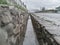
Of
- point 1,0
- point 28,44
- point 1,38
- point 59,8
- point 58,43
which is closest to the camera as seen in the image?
point 58,43

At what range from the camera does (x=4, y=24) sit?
329 centimetres

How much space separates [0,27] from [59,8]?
68.1 meters

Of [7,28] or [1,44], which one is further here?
[7,28]

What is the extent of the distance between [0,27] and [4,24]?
0.56 feet

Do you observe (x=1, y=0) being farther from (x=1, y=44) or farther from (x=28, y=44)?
(x=28, y=44)

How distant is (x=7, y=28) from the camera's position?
3.40 metres

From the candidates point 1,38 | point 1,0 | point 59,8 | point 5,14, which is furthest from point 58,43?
point 59,8

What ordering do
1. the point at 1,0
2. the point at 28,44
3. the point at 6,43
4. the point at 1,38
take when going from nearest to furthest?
1. the point at 1,38
2. the point at 6,43
3. the point at 1,0
4. the point at 28,44

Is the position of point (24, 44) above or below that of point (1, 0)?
below

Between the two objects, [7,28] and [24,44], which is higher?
[7,28]

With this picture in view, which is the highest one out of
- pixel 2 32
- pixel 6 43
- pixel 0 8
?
pixel 0 8

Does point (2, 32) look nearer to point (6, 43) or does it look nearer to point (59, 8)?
point (6, 43)

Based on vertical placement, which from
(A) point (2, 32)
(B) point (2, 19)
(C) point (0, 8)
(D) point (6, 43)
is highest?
(C) point (0, 8)

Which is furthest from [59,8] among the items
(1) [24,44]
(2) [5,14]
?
(2) [5,14]
